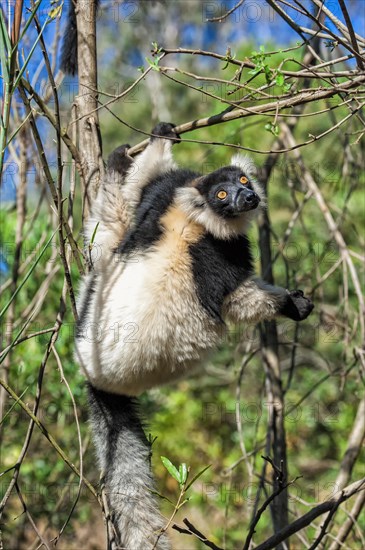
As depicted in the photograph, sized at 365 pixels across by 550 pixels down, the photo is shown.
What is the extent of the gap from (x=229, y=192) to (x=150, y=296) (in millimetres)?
866

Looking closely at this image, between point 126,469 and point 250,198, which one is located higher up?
point 250,198

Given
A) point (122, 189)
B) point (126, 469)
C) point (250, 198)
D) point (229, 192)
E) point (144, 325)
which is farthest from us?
point (122, 189)

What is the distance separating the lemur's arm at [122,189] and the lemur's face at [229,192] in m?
0.35

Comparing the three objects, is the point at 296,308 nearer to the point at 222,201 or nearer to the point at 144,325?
the point at 222,201

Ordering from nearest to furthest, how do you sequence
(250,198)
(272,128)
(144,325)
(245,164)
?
(272,128)
(144,325)
(250,198)
(245,164)

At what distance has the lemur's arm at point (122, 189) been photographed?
4172 millimetres

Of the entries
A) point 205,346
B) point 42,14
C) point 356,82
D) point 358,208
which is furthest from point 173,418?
point 356,82

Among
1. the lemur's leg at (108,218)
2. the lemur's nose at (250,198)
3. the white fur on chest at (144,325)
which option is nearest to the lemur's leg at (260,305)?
the white fur on chest at (144,325)

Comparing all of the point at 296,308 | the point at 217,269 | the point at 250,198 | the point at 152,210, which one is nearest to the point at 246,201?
the point at 250,198

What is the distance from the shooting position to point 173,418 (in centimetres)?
906

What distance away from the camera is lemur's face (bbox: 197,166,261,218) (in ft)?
13.4

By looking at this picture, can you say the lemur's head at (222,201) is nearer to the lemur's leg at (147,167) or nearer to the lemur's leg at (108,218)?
the lemur's leg at (147,167)

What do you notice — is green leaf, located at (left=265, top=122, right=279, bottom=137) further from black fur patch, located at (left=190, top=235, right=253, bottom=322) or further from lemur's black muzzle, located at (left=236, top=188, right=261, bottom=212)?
black fur patch, located at (left=190, top=235, right=253, bottom=322)

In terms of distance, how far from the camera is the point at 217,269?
4.04 meters
